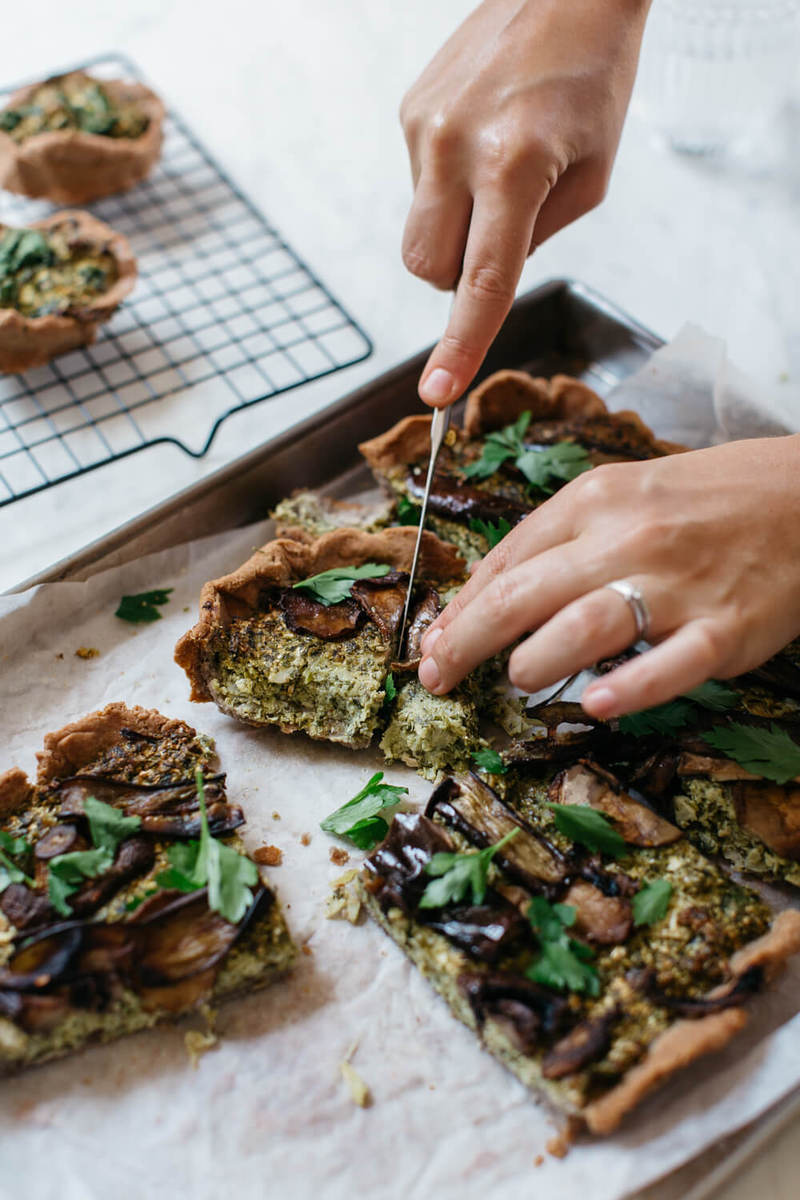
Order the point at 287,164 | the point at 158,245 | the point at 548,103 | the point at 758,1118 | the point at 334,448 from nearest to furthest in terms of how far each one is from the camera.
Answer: the point at 758,1118, the point at 548,103, the point at 334,448, the point at 158,245, the point at 287,164

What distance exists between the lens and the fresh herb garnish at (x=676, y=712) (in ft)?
9.12

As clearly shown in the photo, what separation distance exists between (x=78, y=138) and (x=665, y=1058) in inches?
173

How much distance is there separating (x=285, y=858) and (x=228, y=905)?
0.34 meters

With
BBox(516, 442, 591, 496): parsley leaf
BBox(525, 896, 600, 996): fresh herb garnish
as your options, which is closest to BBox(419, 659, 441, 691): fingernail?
BBox(525, 896, 600, 996): fresh herb garnish

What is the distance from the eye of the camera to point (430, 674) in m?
2.73

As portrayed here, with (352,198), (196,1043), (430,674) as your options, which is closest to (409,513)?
(430,674)

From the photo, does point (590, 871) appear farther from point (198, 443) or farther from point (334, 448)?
point (198, 443)

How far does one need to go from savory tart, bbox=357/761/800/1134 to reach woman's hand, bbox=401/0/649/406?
1205mm

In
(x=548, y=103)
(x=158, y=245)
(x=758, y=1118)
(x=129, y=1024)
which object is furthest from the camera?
(x=158, y=245)

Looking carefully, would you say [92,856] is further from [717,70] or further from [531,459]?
[717,70]

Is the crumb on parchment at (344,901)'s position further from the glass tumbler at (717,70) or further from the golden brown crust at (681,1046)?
the glass tumbler at (717,70)

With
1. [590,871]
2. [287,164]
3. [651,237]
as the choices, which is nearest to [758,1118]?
[590,871]

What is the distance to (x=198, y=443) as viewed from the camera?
3.90 metres

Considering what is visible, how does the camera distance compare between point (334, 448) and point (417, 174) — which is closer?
point (417, 174)
